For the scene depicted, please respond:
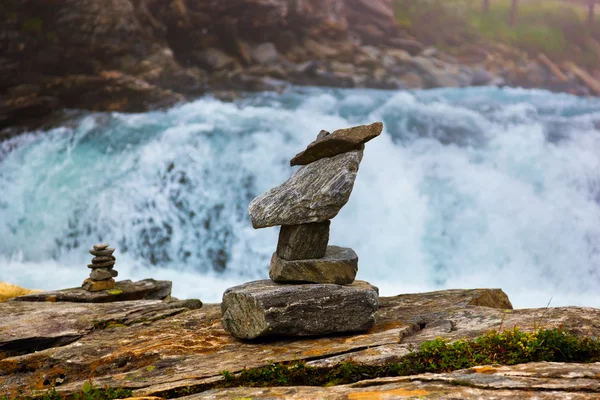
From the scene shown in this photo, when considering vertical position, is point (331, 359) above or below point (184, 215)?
below

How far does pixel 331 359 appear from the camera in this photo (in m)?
9.66

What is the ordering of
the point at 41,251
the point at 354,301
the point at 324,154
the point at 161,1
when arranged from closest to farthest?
the point at 354,301, the point at 324,154, the point at 41,251, the point at 161,1

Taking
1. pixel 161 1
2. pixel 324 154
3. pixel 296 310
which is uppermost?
pixel 161 1

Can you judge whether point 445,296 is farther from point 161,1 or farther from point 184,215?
point 161,1

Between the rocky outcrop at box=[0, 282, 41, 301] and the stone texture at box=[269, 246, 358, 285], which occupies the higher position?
the stone texture at box=[269, 246, 358, 285]

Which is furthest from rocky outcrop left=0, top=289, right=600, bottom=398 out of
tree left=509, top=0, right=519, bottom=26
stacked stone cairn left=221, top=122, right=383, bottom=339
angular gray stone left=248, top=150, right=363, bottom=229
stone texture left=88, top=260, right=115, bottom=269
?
tree left=509, top=0, right=519, bottom=26

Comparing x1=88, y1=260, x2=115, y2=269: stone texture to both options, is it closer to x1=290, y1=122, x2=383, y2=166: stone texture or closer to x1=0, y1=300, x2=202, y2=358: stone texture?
x1=0, y1=300, x2=202, y2=358: stone texture

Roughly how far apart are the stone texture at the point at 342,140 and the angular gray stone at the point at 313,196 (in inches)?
5.7

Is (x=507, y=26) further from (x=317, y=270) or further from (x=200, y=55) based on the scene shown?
(x=317, y=270)

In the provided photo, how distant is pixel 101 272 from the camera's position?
61.7 ft

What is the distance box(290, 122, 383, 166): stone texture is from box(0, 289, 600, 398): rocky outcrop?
12.5 feet

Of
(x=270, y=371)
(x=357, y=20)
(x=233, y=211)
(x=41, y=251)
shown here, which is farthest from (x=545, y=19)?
(x=270, y=371)

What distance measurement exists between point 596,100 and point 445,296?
99.9 feet

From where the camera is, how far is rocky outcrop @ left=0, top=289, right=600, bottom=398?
8.32 metres
